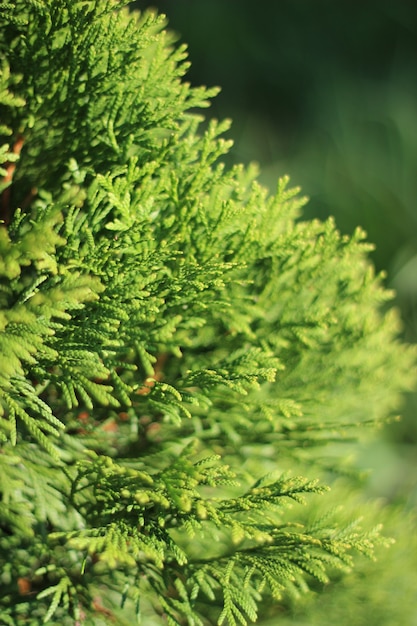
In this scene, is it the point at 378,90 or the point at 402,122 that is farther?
the point at 378,90

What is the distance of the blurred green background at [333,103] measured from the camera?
6.41 feet

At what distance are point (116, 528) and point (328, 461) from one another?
30cm

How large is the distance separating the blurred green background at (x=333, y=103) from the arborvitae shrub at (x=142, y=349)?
1.17 m

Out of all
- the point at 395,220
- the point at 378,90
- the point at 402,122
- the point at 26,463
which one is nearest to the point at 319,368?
the point at 26,463

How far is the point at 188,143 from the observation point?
625 millimetres

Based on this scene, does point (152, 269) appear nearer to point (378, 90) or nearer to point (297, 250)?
point (297, 250)

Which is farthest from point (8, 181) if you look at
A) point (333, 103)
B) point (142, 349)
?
point (333, 103)

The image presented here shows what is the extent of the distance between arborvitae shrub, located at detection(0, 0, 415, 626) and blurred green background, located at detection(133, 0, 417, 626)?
46.2 inches

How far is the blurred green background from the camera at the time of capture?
1.95 m

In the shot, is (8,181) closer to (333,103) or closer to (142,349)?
(142,349)

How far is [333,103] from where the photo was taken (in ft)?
7.53

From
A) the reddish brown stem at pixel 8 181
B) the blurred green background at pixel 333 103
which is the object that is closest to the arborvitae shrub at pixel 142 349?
the reddish brown stem at pixel 8 181

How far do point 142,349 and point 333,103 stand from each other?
200 cm

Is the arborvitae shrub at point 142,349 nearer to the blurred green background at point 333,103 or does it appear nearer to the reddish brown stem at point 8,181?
the reddish brown stem at point 8,181
